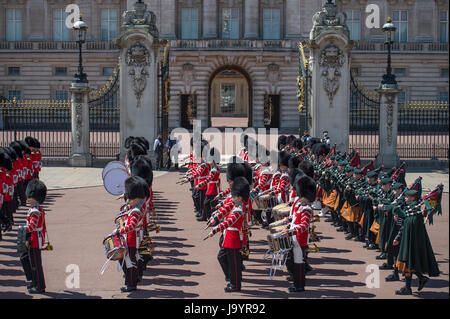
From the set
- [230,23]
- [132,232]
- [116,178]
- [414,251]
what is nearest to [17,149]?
[116,178]

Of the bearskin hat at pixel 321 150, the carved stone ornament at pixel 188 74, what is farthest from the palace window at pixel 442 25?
the bearskin hat at pixel 321 150

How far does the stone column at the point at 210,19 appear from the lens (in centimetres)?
4247

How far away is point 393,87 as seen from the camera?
67.8 feet

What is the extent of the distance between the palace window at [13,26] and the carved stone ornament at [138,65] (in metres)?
26.8

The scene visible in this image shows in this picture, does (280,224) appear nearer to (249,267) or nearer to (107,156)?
(249,267)

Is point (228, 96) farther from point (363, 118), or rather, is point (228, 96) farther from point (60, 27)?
point (363, 118)

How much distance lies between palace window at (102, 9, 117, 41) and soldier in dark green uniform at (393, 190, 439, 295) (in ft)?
126

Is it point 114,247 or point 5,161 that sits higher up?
point 5,161

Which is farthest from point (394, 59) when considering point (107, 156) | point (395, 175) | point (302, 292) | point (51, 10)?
point (302, 292)

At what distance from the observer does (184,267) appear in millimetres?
10078

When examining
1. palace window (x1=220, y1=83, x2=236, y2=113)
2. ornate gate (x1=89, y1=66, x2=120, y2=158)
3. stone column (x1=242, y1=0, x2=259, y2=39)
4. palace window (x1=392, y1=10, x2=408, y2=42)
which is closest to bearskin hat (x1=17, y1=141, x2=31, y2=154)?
ornate gate (x1=89, y1=66, x2=120, y2=158)

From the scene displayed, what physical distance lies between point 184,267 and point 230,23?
114 ft

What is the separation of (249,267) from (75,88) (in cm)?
1272

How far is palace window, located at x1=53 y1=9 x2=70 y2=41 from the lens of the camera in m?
44.8
